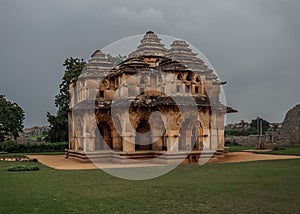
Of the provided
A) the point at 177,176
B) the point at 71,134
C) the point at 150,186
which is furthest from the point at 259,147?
the point at 150,186

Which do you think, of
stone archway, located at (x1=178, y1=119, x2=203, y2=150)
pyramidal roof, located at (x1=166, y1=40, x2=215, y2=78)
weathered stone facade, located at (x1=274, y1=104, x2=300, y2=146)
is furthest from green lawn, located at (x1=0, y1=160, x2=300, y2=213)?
weathered stone facade, located at (x1=274, y1=104, x2=300, y2=146)

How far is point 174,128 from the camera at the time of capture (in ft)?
68.7

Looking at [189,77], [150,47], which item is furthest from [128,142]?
Answer: [150,47]

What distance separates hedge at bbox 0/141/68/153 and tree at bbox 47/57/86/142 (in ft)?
9.64

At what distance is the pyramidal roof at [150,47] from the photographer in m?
26.3

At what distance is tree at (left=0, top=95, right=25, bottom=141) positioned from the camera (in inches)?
1598

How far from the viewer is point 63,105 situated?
38312 millimetres

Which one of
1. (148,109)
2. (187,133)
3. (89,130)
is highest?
(148,109)

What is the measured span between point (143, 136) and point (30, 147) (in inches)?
644

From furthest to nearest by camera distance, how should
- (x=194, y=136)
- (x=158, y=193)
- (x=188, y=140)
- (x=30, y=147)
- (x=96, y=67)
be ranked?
1. (x=30, y=147)
2. (x=96, y=67)
3. (x=194, y=136)
4. (x=188, y=140)
5. (x=158, y=193)

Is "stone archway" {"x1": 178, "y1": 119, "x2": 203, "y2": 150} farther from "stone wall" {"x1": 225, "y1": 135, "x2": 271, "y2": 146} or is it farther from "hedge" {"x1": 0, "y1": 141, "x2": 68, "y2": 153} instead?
"stone wall" {"x1": 225, "y1": 135, "x2": 271, "y2": 146}

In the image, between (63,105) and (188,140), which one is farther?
(63,105)

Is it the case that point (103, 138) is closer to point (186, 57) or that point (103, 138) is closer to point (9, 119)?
point (186, 57)

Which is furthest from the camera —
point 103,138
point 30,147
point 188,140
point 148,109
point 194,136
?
point 30,147
